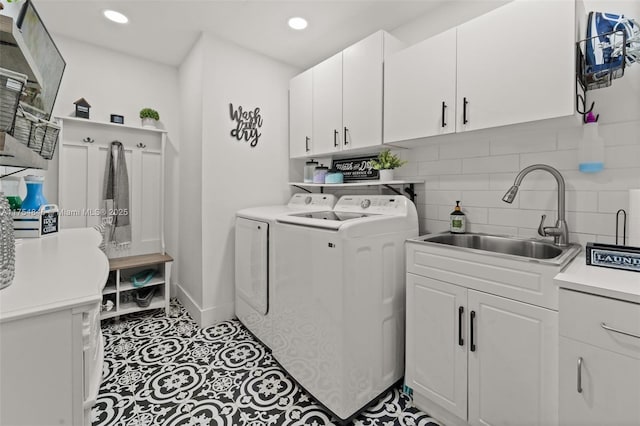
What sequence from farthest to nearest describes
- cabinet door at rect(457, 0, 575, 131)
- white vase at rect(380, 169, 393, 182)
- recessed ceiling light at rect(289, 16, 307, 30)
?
recessed ceiling light at rect(289, 16, 307, 30) → white vase at rect(380, 169, 393, 182) → cabinet door at rect(457, 0, 575, 131)

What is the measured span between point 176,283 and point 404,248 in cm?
273

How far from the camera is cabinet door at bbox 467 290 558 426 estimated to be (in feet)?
4.00

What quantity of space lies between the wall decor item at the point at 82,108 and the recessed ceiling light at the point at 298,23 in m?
2.07

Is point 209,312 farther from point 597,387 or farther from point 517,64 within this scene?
point 517,64

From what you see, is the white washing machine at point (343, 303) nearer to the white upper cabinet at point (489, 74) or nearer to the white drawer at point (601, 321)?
the white upper cabinet at point (489, 74)

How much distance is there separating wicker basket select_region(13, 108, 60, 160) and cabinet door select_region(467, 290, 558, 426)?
7.13 feet

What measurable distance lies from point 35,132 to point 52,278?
910 millimetres

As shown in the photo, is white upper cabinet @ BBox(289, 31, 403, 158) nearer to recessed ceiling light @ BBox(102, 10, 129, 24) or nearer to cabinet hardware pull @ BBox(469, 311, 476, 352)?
cabinet hardware pull @ BBox(469, 311, 476, 352)

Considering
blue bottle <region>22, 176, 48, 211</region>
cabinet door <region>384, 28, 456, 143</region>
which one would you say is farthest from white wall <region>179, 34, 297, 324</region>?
cabinet door <region>384, 28, 456, 143</region>

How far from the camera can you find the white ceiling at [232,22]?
219 cm

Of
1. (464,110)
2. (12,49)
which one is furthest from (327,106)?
(12,49)

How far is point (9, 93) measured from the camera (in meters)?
0.84

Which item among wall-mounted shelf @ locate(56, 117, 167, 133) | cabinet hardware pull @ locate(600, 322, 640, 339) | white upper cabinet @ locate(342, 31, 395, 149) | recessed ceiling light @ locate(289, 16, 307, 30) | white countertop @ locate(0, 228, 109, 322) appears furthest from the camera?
wall-mounted shelf @ locate(56, 117, 167, 133)

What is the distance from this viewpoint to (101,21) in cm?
243
